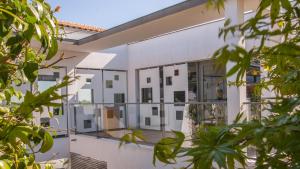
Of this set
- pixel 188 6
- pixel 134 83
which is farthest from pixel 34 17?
pixel 134 83

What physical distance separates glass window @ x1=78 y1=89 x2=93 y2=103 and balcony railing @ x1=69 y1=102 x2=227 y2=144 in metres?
1.31

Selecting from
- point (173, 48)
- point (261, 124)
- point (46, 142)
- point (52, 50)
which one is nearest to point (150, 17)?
point (173, 48)

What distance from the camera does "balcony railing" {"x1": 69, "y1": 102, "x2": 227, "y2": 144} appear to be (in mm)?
5574

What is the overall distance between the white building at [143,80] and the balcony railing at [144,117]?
0.06 feet

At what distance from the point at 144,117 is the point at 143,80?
13.3 ft

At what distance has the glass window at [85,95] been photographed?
395 inches

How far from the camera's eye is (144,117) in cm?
712

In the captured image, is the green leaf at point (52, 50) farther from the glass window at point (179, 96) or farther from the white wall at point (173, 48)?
the glass window at point (179, 96)

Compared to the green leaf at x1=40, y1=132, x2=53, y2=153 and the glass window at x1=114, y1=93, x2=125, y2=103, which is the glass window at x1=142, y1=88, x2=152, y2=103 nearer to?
the glass window at x1=114, y1=93, x2=125, y2=103

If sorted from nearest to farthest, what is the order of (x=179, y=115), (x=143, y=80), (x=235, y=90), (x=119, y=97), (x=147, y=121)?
(x=235, y=90)
(x=179, y=115)
(x=147, y=121)
(x=143, y=80)
(x=119, y=97)

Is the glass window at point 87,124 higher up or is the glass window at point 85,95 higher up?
the glass window at point 85,95

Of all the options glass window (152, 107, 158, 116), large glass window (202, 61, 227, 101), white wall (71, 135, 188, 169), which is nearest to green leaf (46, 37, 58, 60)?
white wall (71, 135, 188, 169)

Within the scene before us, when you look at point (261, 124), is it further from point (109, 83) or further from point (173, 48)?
point (109, 83)

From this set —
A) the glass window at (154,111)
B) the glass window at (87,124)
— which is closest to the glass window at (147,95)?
the glass window at (87,124)
